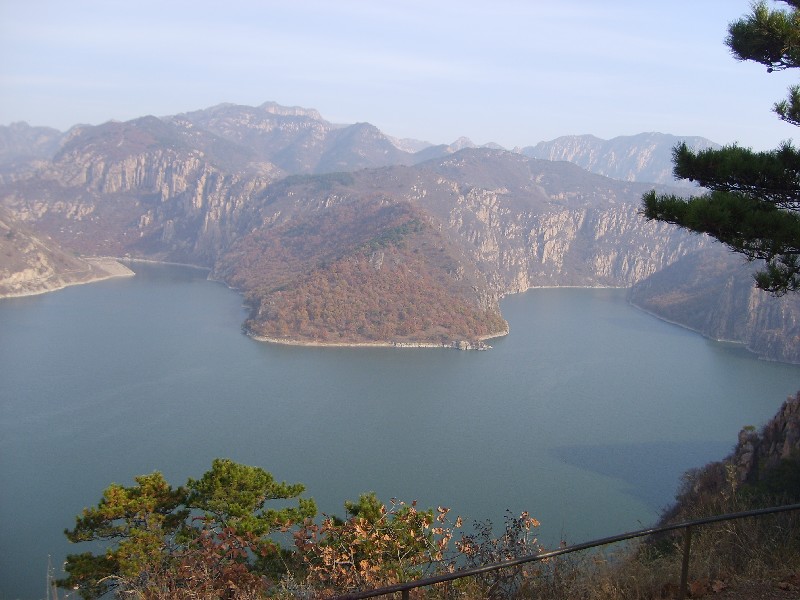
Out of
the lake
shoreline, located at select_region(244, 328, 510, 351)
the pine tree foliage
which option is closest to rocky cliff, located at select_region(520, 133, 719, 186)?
shoreline, located at select_region(244, 328, 510, 351)

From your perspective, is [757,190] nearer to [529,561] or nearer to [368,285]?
[529,561]

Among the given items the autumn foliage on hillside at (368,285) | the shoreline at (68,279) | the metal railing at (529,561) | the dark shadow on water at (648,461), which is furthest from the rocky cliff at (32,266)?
the metal railing at (529,561)

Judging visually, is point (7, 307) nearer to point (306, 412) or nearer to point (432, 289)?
point (432, 289)

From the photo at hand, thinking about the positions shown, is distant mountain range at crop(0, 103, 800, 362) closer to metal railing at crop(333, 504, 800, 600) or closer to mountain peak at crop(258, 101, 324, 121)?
metal railing at crop(333, 504, 800, 600)

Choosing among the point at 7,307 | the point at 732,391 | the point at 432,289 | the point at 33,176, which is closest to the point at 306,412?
the point at 732,391

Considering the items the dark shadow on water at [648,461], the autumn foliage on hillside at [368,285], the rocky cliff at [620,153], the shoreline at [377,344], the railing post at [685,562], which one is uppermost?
the rocky cliff at [620,153]

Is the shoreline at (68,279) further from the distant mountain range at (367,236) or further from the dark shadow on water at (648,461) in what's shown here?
the dark shadow on water at (648,461)
